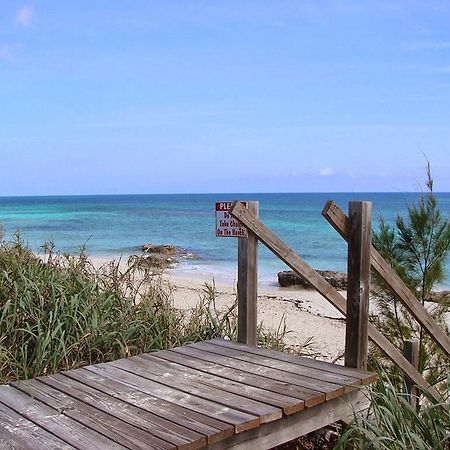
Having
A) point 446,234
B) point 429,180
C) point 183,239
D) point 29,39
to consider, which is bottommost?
point 183,239

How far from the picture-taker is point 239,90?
1019 inches

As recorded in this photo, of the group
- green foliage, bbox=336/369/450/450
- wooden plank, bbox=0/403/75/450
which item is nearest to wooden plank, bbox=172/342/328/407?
green foliage, bbox=336/369/450/450

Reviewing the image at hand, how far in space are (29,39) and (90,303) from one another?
12.3 metres

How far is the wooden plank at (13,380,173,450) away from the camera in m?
3.02

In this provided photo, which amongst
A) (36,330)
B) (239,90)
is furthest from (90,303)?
(239,90)

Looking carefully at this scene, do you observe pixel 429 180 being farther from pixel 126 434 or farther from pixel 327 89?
pixel 327 89

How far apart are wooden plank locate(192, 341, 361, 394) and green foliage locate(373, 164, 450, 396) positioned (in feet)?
5.25

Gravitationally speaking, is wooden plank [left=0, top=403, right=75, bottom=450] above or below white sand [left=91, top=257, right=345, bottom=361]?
above

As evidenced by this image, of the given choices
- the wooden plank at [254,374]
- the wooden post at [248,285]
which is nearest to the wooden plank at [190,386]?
the wooden plank at [254,374]

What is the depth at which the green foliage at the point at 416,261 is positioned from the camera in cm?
569

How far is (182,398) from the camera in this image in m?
3.67

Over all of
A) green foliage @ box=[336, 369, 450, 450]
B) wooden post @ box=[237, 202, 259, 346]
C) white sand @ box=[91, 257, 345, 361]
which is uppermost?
wooden post @ box=[237, 202, 259, 346]

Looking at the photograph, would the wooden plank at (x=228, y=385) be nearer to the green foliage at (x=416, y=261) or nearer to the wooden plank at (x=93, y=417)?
the wooden plank at (x=93, y=417)

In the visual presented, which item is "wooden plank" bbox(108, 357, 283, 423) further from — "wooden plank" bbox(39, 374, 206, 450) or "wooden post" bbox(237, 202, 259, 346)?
"wooden post" bbox(237, 202, 259, 346)
